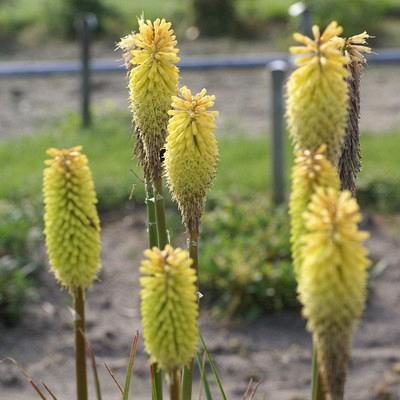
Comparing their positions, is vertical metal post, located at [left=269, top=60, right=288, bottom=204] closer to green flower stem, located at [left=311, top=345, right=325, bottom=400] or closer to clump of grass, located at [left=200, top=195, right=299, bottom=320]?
clump of grass, located at [left=200, top=195, right=299, bottom=320]

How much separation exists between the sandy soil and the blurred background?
1cm

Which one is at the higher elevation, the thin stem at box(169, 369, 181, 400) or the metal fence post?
the metal fence post

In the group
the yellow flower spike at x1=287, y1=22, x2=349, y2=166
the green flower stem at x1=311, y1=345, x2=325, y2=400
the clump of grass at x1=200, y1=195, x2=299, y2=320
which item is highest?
the yellow flower spike at x1=287, y1=22, x2=349, y2=166

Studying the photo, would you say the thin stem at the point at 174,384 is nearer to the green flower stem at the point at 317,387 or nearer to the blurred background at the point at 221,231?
the green flower stem at the point at 317,387

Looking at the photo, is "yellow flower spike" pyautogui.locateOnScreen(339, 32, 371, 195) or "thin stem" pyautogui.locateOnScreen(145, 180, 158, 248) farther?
"thin stem" pyautogui.locateOnScreen(145, 180, 158, 248)

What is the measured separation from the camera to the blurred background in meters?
6.21

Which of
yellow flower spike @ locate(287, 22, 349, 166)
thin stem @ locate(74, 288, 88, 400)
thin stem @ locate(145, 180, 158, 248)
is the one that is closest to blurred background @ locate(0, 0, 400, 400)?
thin stem @ locate(145, 180, 158, 248)

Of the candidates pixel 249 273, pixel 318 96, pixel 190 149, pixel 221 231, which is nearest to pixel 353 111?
pixel 190 149

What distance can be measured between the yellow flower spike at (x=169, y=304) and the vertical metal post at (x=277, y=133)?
638 cm

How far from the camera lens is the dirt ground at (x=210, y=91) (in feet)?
37.4

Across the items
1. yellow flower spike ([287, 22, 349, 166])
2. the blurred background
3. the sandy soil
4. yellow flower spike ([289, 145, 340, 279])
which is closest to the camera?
yellow flower spike ([289, 145, 340, 279])

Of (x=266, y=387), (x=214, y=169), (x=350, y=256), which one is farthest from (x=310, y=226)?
(x=266, y=387)

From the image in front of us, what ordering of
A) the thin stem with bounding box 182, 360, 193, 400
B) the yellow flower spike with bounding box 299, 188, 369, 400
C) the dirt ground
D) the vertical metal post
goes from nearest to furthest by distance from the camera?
the yellow flower spike with bounding box 299, 188, 369, 400 → the thin stem with bounding box 182, 360, 193, 400 → the vertical metal post → the dirt ground

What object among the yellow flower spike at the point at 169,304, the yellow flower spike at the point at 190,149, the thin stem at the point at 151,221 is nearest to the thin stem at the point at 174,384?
the yellow flower spike at the point at 169,304
